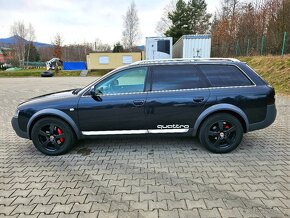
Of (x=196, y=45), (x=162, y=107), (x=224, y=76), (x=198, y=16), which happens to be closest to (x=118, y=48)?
(x=198, y=16)

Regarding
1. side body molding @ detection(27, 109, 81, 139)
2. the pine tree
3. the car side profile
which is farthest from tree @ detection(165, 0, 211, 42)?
side body molding @ detection(27, 109, 81, 139)

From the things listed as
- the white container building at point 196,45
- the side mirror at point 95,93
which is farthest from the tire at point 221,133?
the white container building at point 196,45

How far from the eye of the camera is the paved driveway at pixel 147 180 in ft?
8.39

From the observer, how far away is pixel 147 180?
3.18 meters

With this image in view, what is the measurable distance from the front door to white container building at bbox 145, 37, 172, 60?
16.2m

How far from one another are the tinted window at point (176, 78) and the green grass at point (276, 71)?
8.15 m

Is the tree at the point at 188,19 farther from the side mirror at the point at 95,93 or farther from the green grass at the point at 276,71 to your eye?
the side mirror at the point at 95,93

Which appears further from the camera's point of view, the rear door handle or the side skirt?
the side skirt

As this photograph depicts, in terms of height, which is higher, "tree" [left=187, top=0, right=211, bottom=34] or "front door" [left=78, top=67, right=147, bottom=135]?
"tree" [left=187, top=0, right=211, bottom=34]

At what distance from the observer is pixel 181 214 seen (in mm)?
2445

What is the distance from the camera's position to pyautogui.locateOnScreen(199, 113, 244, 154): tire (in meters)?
4.01

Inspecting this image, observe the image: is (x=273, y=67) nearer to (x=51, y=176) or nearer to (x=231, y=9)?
(x=51, y=176)

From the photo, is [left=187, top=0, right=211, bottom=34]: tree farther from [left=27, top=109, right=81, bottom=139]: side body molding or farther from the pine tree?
[left=27, top=109, right=81, bottom=139]: side body molding

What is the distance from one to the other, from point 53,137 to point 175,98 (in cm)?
236
